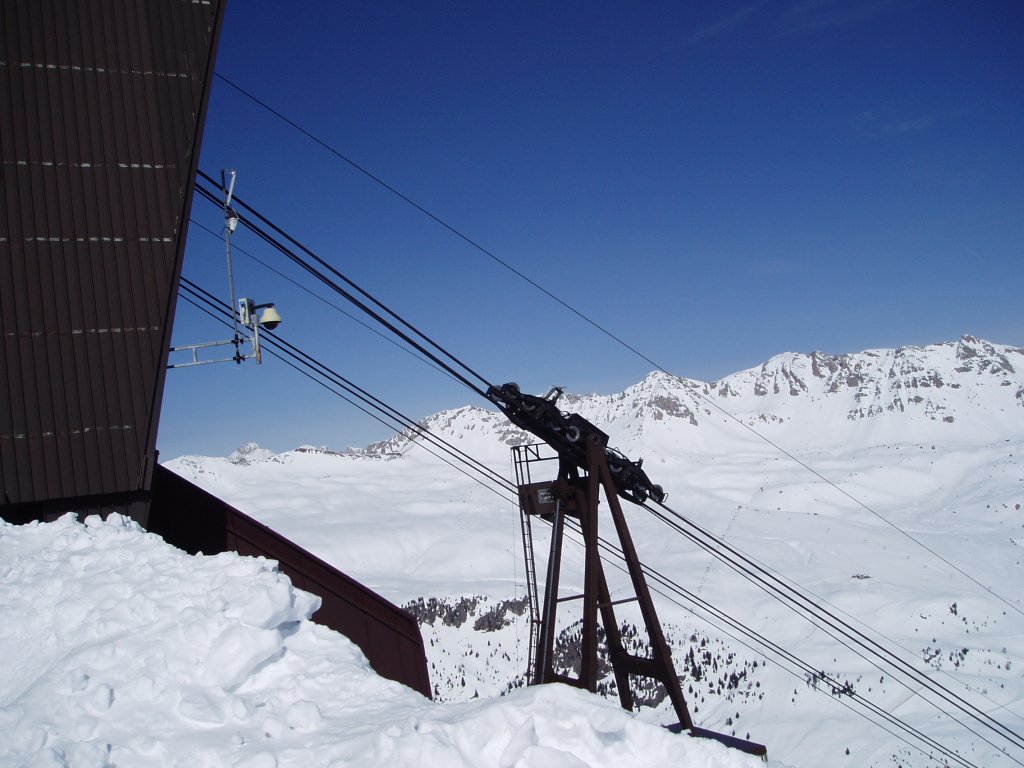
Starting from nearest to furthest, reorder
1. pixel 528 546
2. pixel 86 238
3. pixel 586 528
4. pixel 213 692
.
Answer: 1. pixel 213 692
2. pixel 86 238
3. pixel 586 528
4. pixel 528 546

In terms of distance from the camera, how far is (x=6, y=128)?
8.87 m

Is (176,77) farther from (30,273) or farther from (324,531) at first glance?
(324,531)

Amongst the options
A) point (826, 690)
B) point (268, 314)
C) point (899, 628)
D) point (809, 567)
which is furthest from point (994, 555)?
point (268, 314)

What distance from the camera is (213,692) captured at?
5871mm

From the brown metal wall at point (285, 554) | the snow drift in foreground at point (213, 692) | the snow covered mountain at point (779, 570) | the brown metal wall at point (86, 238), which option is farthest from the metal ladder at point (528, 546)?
the brown metal wall at point (86, 238)

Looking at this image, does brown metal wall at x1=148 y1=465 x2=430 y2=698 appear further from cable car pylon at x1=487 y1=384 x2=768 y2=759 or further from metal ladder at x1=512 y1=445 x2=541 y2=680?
cable car pylon at x1=487 y1=384 x2=768 y2=759

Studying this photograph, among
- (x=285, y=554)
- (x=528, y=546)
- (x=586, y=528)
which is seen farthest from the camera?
(x=528, y=546)

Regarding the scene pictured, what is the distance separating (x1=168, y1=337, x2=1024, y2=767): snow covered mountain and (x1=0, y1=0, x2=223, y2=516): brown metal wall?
411 centimetres

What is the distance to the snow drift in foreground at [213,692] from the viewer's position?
5039 mm

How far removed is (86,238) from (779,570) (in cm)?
8597

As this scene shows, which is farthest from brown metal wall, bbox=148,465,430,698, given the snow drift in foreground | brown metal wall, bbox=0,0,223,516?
the snow drift in foreground

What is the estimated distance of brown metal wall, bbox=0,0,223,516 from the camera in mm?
8656

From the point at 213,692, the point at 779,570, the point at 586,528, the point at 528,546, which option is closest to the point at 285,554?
the point at 213,692

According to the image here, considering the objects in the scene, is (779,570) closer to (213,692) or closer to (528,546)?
(528,546)
